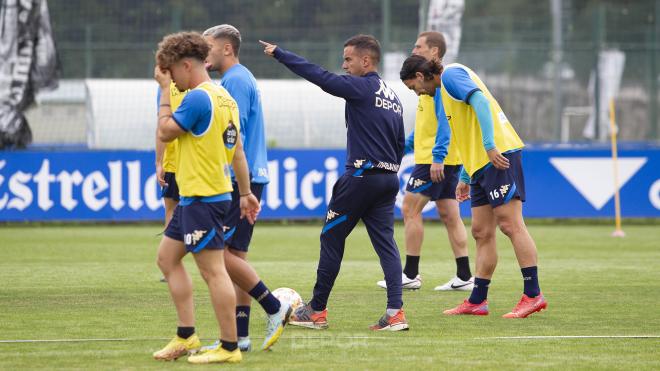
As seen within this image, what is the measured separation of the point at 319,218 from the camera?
1952 centimetres

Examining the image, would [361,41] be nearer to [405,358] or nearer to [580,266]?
[405,358]

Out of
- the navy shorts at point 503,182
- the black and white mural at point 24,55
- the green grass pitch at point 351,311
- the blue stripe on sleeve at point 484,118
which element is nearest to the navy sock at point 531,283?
the green grass pitch at point 351,311

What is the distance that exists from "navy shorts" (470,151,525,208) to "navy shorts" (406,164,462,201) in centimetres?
207

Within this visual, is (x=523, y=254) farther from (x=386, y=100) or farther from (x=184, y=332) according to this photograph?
(x=184, y=332)

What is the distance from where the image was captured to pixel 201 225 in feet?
21.7


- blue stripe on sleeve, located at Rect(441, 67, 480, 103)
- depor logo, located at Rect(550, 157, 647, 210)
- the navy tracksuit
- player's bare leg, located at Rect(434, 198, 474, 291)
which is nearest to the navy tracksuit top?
the navy tracksuit

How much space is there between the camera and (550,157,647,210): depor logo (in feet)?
62.7

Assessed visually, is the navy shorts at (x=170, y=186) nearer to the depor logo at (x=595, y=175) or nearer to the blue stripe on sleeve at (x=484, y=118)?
the blue stripe on sleeve at (x=484, y=118)

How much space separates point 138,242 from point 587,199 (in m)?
7.46

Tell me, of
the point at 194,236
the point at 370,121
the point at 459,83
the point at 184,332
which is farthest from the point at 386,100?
the point at 184,332

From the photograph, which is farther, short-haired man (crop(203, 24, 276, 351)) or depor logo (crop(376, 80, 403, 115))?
depor logo (crop(376, 80, 403, 115))

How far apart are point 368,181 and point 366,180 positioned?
2cm

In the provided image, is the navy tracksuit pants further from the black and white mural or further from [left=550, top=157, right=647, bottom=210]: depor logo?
the black and white mural

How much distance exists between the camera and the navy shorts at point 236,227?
24.3 ft
